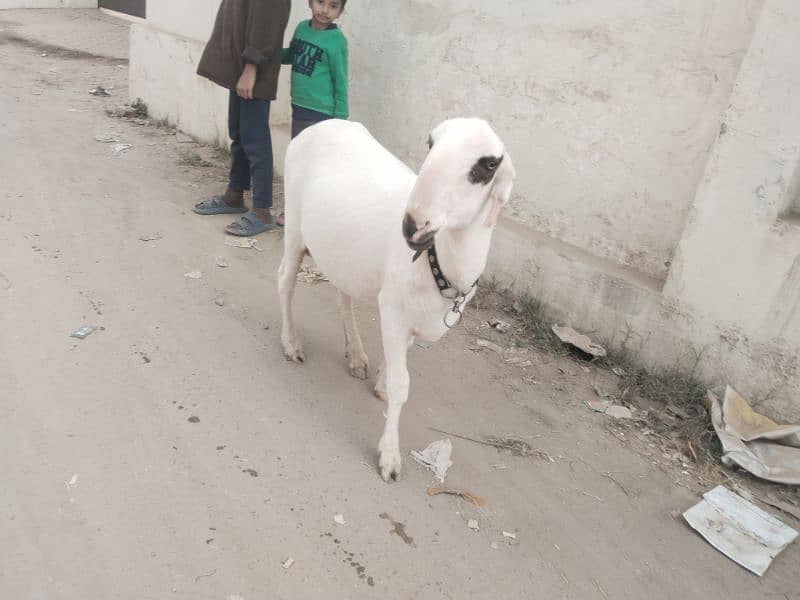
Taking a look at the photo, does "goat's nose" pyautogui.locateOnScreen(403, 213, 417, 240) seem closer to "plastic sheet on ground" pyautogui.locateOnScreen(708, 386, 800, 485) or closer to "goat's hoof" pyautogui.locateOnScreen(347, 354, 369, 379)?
"goat's hoof" pyautogui.locateOnScreen(347, 354, 369, 379)

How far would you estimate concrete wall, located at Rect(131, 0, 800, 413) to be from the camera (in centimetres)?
317

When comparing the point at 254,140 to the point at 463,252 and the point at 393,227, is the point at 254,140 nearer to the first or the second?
the point at 393,227

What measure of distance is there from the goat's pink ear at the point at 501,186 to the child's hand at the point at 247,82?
277 cm

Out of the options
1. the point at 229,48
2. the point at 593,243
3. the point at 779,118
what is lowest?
the point at 593,243


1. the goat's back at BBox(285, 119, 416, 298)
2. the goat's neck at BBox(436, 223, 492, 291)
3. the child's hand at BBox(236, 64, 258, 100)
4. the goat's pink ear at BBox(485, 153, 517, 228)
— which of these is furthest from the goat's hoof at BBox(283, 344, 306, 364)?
the child's hand at BBox(236, 64, 258, 100)

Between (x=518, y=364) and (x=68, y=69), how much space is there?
25.2 ft

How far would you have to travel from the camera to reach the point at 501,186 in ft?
7.34

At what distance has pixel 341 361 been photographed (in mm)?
3580

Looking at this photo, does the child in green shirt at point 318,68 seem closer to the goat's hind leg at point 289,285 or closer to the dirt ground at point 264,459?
the dirt ground at point 264,459

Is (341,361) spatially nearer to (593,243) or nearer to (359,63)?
(593,243)

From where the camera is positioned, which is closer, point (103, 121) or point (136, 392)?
point (136, 392)

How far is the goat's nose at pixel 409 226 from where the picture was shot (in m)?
2.03

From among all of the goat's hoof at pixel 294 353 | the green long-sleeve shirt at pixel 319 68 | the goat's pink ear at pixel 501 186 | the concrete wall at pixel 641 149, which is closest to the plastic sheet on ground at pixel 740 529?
the concrete wall at pixel 641 149

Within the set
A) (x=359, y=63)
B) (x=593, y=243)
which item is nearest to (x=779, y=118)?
(x=593, y=243)
